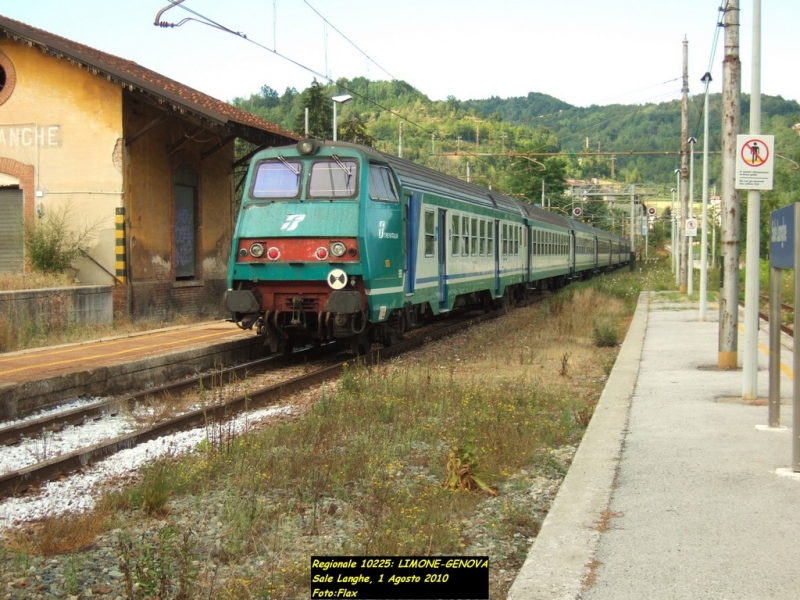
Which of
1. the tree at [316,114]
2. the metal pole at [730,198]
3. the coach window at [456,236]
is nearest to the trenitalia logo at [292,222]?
the coach window at [456,236]

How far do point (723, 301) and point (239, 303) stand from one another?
261 inches

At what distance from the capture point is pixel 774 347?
727 centimetres

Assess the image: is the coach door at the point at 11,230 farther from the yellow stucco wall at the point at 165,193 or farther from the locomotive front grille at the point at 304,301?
the locomotive front grille at the point at 304,301

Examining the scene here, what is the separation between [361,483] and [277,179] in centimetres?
750

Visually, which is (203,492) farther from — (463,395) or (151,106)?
(151,106)

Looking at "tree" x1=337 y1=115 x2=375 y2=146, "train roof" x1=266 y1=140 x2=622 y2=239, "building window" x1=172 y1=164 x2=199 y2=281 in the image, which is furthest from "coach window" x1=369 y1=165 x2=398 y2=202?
"tree" x1=337 y1=115 x2=375 y2=146

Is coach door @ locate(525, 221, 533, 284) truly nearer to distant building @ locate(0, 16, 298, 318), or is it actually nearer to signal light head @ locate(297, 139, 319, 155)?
distant building @ locate(0, 16, 298, 318)

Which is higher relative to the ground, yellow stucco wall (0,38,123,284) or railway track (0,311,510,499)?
yellow stucco wall (0,38,123,284)

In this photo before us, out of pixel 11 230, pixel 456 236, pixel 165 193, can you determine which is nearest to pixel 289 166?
pixel 456 236

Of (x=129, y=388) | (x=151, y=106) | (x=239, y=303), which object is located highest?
(x=151, y=106)

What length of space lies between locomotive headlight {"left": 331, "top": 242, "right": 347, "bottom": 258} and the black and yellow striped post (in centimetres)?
695

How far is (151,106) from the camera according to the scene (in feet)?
61.0

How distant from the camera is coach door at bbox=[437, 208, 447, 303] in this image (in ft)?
51.5

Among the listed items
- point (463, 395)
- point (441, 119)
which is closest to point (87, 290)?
point (463, 395)
